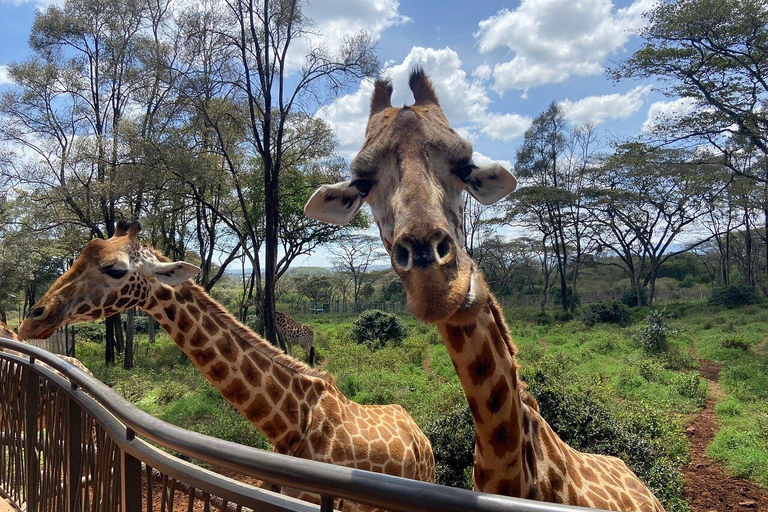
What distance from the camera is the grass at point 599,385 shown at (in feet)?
18.0

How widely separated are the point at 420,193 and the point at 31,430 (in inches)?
127

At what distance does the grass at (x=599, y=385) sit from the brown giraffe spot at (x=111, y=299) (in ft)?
11.0

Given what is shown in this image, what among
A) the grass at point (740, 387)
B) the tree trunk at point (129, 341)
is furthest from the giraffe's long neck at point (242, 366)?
the tree trunk at point (129, 341)

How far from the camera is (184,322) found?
3.59m

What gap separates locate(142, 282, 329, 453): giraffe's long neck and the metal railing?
91cm

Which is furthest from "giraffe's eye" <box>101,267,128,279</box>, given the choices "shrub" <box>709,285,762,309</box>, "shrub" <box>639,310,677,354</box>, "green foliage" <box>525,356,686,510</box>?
"shrub" <box>709,285,762,309</box>

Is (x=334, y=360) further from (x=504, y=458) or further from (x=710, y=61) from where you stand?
(x=710, y=61)

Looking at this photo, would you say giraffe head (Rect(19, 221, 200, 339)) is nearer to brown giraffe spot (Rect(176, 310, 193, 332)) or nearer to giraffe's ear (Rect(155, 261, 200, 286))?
giraffe's ear (Rect(155, 261, 200, 286))

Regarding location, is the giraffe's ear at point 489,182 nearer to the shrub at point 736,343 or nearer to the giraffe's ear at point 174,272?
the giraffe's ear at point 174,272

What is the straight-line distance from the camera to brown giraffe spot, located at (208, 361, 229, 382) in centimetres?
334

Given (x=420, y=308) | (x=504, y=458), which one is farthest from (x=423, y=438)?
(x=420, y=308)

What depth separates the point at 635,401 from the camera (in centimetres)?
783

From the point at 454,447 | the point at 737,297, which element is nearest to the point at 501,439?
the point at 454,447

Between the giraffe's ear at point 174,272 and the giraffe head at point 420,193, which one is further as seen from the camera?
the giraffe's ear at point 174,272
